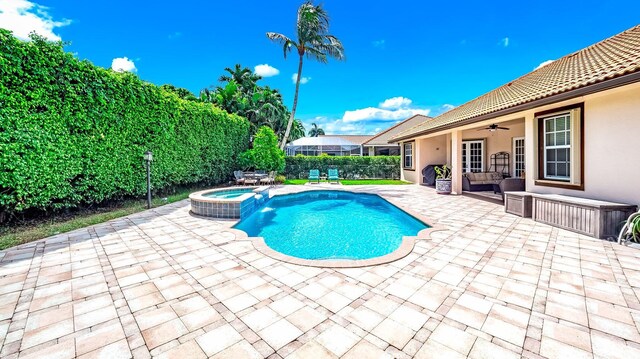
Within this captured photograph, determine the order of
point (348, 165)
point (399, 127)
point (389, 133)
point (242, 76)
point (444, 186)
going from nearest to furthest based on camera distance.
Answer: point (444, 186), point (348, 165), point (242, 76), point (389, 133), point (399, 127)

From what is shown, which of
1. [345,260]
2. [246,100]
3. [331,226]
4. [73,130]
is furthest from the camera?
[246,100]

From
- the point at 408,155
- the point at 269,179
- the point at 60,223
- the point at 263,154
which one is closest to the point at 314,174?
the point at 269,179

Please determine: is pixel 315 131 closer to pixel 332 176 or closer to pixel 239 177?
pixel 332 176

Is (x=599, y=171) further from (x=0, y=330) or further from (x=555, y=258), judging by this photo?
(x=0, y=330)

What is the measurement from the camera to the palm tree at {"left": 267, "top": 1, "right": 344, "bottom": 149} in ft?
64.3

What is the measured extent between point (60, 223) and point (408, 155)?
63.2 ft

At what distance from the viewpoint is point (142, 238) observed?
607 centimetres

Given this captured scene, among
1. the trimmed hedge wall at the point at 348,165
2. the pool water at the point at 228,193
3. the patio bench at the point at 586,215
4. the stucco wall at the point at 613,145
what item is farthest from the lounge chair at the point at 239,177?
the stucco wall at the point at 613,145

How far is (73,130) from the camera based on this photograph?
7.62m

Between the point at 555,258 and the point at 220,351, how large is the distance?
218 inches

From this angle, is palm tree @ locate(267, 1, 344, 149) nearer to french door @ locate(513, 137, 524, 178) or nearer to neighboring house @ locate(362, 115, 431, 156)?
neighboring house @ locate(362, 115, 431, 156)

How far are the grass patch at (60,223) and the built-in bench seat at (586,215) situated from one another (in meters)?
12.4

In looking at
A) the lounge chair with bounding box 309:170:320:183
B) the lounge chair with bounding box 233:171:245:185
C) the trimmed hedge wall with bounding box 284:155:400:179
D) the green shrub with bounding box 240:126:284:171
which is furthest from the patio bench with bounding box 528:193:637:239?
the trimmed hedge wall with bounding box 284:155:400:179

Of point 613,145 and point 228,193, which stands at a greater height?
point 613,145
